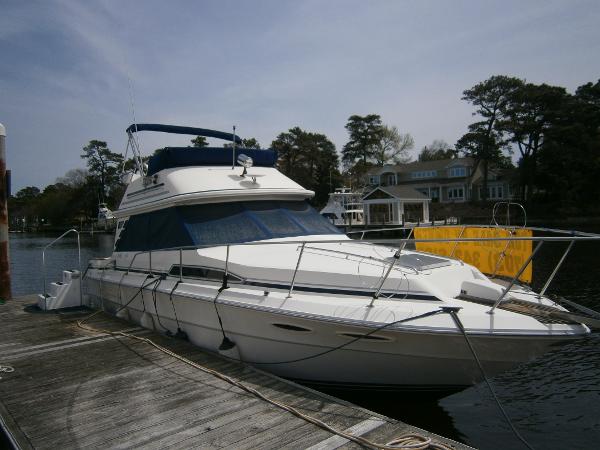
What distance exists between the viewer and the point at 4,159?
10.0 meters

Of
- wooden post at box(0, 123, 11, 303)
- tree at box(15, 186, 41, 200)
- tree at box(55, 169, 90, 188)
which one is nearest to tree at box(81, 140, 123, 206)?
tree at box(55, 169, 90, 188)

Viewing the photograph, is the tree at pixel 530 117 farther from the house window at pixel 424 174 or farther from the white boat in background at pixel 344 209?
the white boat in background at pixel 344 209

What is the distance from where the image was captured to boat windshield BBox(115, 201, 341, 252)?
6633 millimetres

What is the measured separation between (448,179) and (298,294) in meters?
57.1

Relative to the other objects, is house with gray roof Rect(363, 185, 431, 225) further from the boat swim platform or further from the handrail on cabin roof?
the boat swim platform

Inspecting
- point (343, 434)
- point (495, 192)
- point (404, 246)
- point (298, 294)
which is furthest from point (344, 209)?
point (343, 434)

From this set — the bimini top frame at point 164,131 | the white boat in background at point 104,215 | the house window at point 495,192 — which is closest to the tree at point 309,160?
the house window at point 495,192

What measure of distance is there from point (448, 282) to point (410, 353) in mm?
1093

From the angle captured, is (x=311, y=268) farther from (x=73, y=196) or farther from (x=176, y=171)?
(x=73, y=196)

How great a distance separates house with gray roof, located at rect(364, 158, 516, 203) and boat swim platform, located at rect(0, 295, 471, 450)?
52585 millimetres

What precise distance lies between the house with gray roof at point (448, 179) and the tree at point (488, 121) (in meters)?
2.13

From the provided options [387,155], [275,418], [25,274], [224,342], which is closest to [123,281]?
[224,342]

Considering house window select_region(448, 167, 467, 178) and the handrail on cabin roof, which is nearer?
the handrail on cabin roof

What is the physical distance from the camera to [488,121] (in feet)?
169
